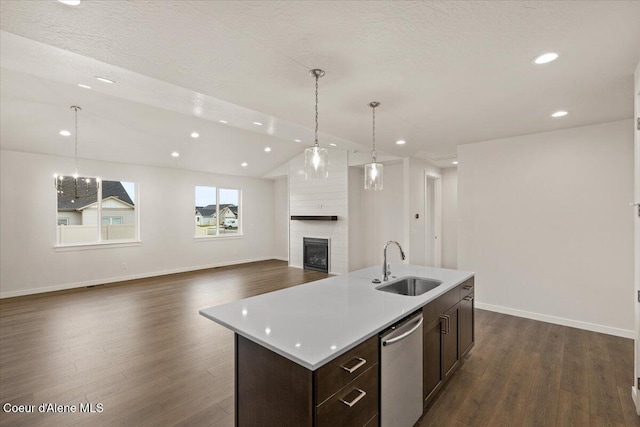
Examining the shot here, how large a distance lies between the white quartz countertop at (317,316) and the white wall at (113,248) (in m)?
5.71

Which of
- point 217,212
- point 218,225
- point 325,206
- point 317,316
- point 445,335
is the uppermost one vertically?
point 325,206

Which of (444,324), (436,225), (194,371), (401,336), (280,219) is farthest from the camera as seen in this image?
(280,219)

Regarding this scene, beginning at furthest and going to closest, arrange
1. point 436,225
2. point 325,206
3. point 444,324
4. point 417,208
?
1. point 325,206
2. point 436,225
3. point 417,208
4. point 444,324

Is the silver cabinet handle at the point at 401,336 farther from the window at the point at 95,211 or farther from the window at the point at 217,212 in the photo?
the window at the point at 217,212

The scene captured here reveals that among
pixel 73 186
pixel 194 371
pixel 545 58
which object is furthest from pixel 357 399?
pixel 73 186

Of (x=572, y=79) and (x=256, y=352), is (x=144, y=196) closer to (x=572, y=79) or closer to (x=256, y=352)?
(x=256, y=352)

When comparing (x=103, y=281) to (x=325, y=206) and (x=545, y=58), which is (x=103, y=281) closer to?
(x=325, y=206)

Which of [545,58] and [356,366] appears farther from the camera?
[545,58]

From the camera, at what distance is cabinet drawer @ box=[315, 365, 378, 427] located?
1272 mm

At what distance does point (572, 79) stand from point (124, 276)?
793 cm

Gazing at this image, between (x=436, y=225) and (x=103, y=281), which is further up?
(x=436, y=225)

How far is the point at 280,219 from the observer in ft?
30.7

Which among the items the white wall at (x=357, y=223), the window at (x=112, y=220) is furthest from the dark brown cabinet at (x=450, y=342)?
the window at (x=112, y=220)

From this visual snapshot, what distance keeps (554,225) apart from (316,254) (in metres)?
4.90
